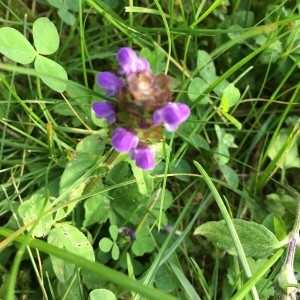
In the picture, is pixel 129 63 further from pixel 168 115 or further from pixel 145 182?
pixel 145 182

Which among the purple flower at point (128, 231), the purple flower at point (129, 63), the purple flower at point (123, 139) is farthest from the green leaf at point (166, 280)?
the purple flower at point (129, 63)

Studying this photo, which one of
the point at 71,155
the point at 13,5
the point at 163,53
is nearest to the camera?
the point at 71,155

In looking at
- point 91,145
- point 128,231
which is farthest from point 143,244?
point 91,145

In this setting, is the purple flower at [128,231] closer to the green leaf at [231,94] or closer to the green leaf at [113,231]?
the green leaf at [113,231]

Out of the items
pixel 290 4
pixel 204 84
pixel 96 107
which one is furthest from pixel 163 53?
pixel 96 107

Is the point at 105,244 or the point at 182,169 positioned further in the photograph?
the point at 182,169

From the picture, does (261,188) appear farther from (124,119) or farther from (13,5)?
(13,5)

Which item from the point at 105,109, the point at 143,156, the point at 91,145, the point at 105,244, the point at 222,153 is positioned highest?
the point at 105,109
